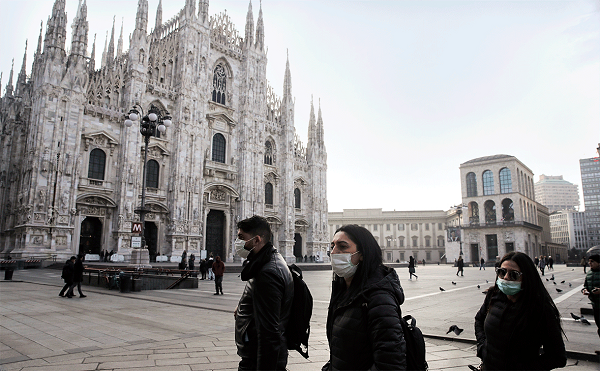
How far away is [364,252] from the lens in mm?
2414

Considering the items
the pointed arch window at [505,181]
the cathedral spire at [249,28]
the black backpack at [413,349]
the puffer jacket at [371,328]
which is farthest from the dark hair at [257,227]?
the pointed arch window at [505,181]

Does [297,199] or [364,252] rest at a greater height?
[297,199]

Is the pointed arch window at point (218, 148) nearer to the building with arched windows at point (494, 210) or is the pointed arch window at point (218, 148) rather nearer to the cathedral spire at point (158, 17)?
the cathedral spire at point (158, 17)

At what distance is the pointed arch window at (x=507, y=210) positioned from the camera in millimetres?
61306

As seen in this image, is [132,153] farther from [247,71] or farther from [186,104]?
[247,71]

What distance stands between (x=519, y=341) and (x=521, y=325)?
0.36 feet

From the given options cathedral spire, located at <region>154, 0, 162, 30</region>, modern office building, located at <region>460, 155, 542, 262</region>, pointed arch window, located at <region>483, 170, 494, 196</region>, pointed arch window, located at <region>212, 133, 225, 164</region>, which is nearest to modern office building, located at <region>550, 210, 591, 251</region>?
modern office building, located at <region>460, 155, 542, 262</region>

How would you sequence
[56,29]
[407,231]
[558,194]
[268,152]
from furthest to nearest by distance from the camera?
[558,194] → [407,231] → [268,152] → [56,29]

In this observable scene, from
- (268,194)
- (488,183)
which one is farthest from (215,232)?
(488,183)

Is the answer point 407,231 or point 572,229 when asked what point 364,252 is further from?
point 572,229

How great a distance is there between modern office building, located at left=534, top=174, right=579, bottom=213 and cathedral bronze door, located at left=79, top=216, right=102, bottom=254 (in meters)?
168

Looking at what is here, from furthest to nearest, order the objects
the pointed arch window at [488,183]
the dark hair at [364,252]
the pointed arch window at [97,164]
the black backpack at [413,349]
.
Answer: the pointed arch window at [488,183], the pointed arch window at [97,164], the dark hair at [364,252], the black backpack at [413,349]

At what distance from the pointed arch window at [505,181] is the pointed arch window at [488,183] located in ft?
4.63

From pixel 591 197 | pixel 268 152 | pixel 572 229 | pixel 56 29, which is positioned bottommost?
pixel 572 229
